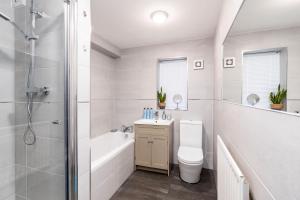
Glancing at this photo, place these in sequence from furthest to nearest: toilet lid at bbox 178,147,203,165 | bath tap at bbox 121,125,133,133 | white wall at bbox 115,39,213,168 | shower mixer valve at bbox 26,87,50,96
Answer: bath tap at bbox 121,125,133,133
white wall at bbox 115,39,213,168
toilet lid at bbox 178,147,203,165
shower mixer valve at bbox 26,87,50,96

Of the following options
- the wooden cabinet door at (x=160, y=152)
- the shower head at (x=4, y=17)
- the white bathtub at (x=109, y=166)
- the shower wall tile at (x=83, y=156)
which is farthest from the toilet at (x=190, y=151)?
the shower head at (x=4, y=17)

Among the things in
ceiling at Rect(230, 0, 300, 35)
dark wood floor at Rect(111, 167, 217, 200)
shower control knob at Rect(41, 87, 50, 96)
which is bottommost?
dark wood floor at Rect(111, 167, 217, 200)

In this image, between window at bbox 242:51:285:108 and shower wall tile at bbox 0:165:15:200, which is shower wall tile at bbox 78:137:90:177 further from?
window at bbox 242:51:285:108

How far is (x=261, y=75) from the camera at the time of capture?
679 mm

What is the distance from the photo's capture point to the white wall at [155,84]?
260 cm

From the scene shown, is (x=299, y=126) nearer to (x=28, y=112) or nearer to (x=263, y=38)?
(x=263, y=38)

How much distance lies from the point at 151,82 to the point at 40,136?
207 cm

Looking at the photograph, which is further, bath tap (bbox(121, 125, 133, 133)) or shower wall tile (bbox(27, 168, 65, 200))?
bath tap (bbox(121, 125, 133, 133))

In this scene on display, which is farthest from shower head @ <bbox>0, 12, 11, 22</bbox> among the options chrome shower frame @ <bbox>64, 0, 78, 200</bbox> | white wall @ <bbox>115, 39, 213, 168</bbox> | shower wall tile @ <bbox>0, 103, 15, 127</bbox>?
white wall @ <bbox>115, 39, 213, 168</bbox>

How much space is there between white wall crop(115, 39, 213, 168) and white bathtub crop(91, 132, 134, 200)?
0.59 m

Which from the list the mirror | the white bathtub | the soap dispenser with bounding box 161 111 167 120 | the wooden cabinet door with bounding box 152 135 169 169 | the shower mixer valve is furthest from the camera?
the soap dispenser with bounding box 161 111 167 120

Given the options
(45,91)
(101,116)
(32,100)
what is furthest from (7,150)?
(101,116)

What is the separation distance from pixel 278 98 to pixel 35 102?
1556mm

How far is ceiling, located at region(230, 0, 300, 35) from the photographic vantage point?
0.45 metres
